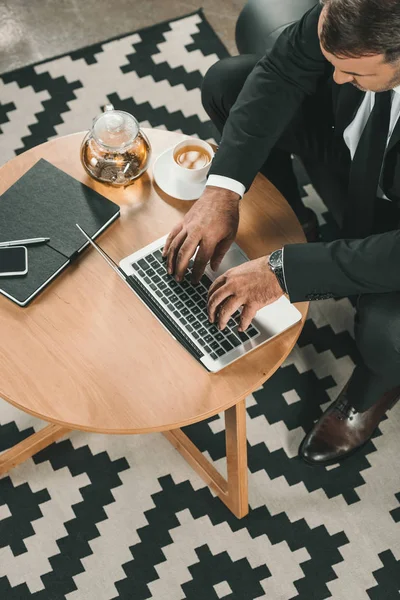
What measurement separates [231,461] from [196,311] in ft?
1.16

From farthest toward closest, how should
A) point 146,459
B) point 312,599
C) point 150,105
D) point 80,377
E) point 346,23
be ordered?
point 150,105, point 146,459, point 312,599, point 80,377, point 346,23

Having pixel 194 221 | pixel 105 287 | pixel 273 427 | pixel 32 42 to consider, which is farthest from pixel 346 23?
pixel 32 42

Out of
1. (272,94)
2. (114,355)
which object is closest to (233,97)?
(272,94)

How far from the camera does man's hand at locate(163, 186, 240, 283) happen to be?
4.66 feet

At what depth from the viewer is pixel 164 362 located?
4.52ft

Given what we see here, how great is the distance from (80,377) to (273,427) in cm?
61

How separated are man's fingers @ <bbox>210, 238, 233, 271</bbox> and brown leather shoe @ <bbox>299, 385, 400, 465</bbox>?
504 mm

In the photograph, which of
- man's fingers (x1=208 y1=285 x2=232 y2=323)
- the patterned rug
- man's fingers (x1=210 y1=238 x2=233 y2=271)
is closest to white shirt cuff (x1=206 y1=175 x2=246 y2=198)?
man's fingers (x1=210 y1=238 x2=233 y2=271)

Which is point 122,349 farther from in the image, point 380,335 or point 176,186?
point 380,335

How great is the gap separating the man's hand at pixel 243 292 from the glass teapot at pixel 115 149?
11.3 inches

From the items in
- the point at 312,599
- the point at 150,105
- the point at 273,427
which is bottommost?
the point at 312,599

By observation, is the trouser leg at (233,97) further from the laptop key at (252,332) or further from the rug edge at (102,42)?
the rug edge at (102,42)

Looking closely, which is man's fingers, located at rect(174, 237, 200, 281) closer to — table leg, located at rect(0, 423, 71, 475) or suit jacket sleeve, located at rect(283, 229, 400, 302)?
suit jacket sleeve, located at rect(283, 229, 400, 302)

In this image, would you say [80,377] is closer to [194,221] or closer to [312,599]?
[194,221]
